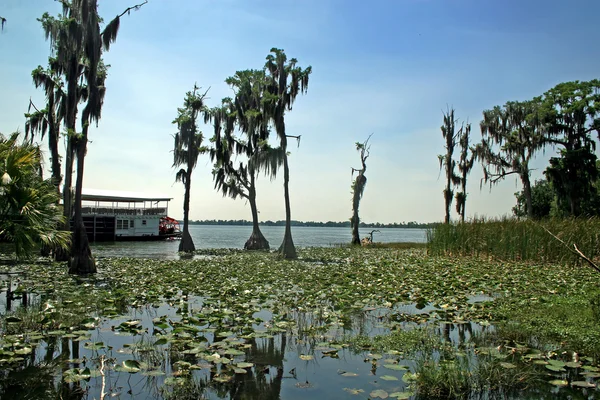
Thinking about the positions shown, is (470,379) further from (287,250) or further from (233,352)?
(287,250)

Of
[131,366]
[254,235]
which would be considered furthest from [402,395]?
[254,235]

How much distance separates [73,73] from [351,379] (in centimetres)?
1690

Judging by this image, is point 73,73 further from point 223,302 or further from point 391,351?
point 391,351

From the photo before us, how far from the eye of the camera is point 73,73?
1702 centimetres

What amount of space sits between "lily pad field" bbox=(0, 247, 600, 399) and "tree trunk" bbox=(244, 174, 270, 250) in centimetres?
1953

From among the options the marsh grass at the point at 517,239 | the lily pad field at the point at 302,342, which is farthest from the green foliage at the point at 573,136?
the lily pad field at the point at 302,342

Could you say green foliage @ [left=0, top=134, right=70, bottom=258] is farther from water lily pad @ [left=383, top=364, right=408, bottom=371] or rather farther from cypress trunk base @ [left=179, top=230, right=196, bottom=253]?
cypress trunk base @ [left=179, top=230, right=196, bottom=253]

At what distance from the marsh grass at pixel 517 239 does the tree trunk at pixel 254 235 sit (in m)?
12.2

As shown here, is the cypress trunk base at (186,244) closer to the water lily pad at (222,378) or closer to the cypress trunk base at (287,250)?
the cypress trunk base at (287,250)

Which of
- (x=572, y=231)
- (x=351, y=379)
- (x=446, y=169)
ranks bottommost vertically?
(x=351, y=379)

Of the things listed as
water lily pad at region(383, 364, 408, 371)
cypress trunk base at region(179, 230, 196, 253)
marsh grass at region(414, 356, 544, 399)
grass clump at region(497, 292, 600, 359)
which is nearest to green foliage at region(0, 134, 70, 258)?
water lily pad at region(383, 364, 408, 371)

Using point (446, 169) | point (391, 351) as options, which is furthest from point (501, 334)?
point (446, 169)

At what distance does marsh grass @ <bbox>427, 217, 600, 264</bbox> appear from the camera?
15945mm

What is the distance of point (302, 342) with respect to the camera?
586 cm
